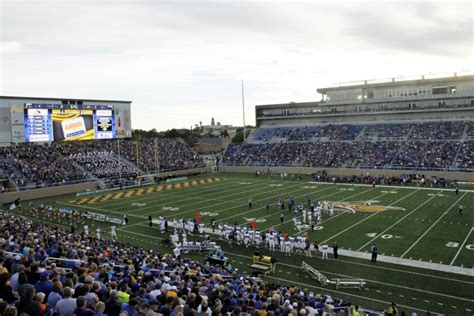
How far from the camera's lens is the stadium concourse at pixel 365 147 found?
4247 cm

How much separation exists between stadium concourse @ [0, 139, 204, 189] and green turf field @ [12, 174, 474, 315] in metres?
4.75

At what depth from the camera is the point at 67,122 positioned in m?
41.8

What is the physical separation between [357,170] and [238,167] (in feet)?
52.4

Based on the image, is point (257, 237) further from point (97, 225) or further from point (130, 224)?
point (97, 225)

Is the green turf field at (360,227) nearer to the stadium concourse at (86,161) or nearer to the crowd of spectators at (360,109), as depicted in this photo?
the stadium concourse at (86,161)

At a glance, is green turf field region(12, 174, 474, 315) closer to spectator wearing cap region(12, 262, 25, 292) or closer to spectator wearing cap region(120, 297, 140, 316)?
spectator wearing cap region(120, 297, 140, 316)

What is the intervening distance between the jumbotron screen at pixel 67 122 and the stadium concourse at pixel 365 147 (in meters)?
17.8

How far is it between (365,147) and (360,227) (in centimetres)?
2876

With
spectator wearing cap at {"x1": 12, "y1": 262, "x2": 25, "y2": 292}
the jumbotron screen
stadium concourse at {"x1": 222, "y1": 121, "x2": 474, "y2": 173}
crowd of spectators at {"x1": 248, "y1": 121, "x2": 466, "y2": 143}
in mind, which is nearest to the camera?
spectator wearing cap at {"x1": 12, "y1": 262, "x2": 25, "y2": 292}

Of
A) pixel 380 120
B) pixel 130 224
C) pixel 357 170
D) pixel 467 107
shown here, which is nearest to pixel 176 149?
pixel 357 170

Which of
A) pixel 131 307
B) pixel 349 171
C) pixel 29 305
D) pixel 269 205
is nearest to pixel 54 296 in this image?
pixel 29 305

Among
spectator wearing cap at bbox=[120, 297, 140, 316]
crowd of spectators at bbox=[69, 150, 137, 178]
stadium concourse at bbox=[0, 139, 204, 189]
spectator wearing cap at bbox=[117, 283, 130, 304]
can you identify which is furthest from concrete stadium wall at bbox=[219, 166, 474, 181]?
spectator wearing cap at bbox=[120, 297, 140, 316]

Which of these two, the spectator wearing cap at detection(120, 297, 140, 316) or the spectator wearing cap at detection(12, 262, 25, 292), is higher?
the spectator wearing cap at detection(12, 262, 25, 292)

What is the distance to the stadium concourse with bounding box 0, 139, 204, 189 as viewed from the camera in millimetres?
37406
